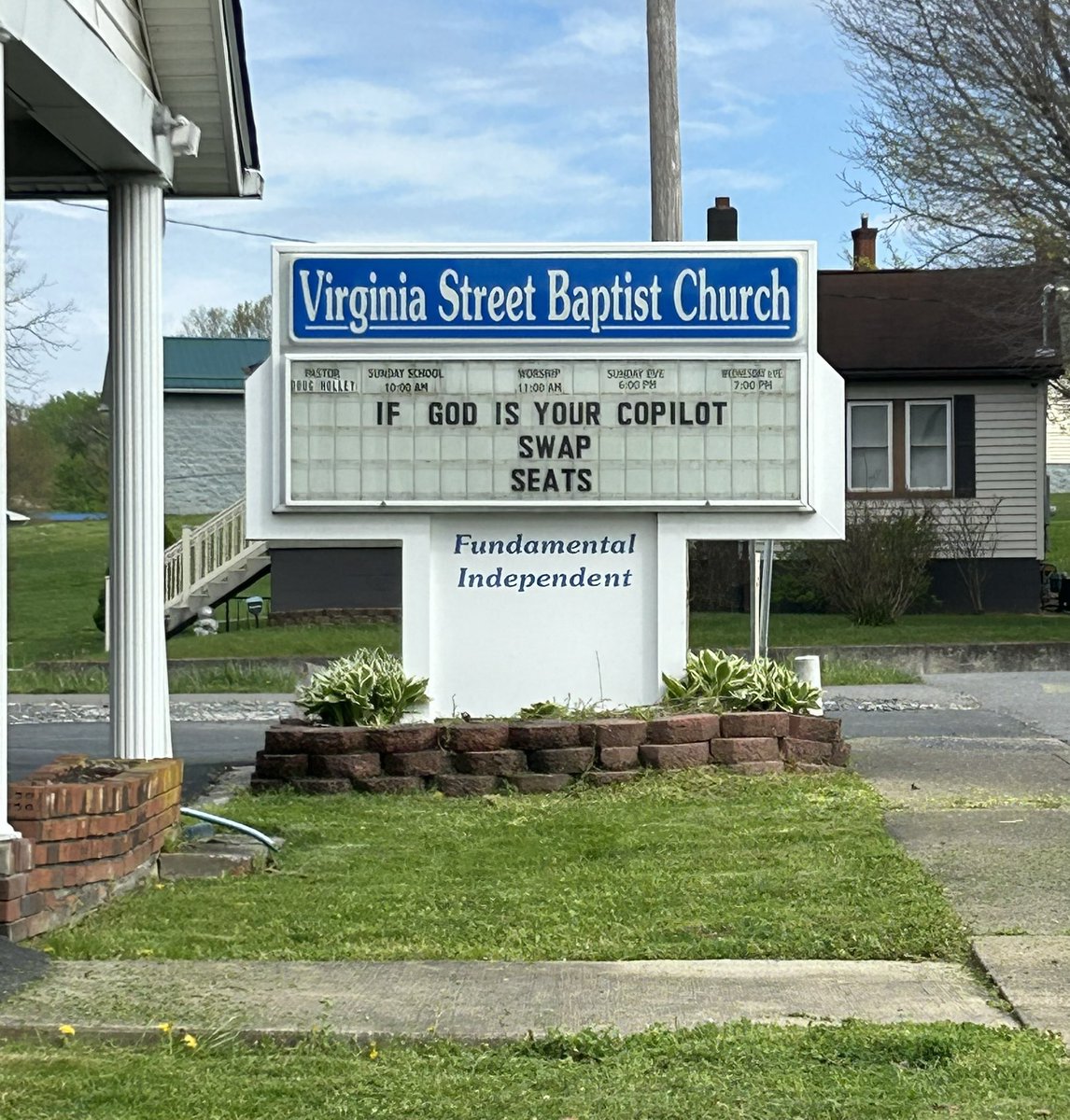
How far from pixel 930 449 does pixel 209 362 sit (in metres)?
25.6

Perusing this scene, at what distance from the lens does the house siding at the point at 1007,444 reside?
30.6 m

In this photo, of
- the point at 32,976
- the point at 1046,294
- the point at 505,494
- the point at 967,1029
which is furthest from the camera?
the point at 1046,294

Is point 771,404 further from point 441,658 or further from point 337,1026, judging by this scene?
point 337,1026

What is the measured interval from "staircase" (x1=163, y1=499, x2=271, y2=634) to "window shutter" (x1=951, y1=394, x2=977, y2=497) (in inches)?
474

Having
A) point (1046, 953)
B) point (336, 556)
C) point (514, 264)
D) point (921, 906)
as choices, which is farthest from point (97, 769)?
point (336, 556)

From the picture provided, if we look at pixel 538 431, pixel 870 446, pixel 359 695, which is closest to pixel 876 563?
pixel 870 446

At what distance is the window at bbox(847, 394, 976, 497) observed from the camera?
100ft

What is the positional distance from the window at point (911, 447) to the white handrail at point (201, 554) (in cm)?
1058

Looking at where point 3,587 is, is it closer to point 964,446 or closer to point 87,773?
point 87,773

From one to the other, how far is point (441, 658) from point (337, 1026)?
681 centimetres

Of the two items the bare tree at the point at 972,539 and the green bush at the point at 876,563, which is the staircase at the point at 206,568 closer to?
the green bush at the point at 876,563

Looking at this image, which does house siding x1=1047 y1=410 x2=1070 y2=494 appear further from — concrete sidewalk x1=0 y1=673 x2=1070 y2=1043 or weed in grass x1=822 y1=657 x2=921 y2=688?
concrete sidewalk x1=0 y1=673 x2=1070 y2=1043

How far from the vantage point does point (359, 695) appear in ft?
38.1

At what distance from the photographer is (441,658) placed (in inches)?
483
